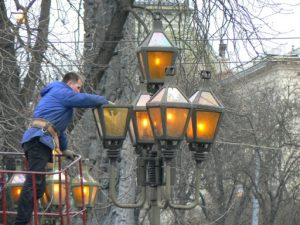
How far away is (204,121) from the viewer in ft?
25.4

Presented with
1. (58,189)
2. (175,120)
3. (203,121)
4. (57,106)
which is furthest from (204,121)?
(58,189)

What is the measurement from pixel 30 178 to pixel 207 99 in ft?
6.82

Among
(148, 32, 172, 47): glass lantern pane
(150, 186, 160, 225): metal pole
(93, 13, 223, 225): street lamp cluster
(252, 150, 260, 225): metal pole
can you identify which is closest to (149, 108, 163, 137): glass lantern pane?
(93, 13, 223, 225): street lamp cluster

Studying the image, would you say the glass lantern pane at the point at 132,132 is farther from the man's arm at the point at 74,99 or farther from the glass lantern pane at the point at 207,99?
the man's arm at the point at 74,99

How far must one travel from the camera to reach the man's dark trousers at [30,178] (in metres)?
6.67

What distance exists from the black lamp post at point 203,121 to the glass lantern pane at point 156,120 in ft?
1.18

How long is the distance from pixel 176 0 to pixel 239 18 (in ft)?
4.46

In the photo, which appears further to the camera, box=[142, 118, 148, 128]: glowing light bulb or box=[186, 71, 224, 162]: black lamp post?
box=[142, 118, 148, 128]: glowing light bulb

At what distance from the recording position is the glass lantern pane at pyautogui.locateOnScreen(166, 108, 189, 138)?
24.5 feet

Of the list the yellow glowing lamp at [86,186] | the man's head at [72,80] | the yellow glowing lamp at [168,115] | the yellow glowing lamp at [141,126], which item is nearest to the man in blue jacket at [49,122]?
the man's head at [72,80]

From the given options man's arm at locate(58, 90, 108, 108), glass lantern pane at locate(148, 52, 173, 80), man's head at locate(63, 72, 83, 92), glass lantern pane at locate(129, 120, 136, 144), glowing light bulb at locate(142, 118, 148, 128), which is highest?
glass lantern pane at locate(148, 52, 173, 80)

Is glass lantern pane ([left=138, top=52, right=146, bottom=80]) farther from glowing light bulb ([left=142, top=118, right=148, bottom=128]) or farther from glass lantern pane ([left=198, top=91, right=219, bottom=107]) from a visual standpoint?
glass lantern pane ([left=198, top=91, right=219, bottom=107])

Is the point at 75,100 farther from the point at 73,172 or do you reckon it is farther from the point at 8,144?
the point at 73,172

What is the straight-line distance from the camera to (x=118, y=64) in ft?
48.3
